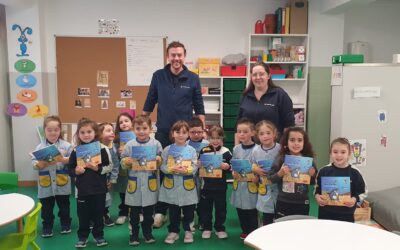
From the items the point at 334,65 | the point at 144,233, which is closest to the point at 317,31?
the point at 334,65

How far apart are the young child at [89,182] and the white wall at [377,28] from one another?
4352mm

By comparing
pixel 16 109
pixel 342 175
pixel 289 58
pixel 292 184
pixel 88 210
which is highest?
pixel 289 58

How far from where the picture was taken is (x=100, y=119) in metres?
5.62

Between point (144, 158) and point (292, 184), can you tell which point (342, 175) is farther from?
point (144, 158)

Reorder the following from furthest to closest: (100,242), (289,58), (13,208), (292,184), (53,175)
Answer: (289,58) < (53,175) < (100,242) < (292,184) < (13,208)

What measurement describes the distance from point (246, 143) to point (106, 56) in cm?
314

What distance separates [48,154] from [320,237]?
237 cm

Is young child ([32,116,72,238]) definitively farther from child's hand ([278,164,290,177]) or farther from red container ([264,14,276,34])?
red container ([264,14,276,34])

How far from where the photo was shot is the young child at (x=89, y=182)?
10.2 ft

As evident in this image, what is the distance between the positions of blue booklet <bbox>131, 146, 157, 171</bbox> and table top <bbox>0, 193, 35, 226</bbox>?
0.86m

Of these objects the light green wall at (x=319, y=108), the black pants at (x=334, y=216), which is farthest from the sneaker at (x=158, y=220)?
the light green wall at (x=319, y=108)

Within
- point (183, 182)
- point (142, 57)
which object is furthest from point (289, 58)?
point (183, 182)

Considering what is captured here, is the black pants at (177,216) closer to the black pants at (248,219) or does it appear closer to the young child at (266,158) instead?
the black pants at (248,219)

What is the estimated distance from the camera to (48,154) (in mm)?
3195
